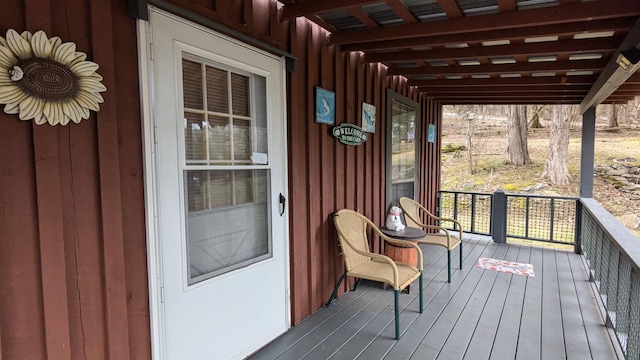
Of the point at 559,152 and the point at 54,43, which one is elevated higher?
the point at 54,43

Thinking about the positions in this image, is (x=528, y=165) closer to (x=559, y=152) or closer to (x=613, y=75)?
(x=559, y=152)

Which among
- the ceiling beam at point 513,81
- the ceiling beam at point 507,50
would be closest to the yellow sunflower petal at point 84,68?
the ceiling beam at point 507,50

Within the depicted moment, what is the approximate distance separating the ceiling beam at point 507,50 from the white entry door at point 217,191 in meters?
1.47

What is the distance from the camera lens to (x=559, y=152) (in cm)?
1105

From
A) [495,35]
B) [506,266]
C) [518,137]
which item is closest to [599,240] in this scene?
[506,266]

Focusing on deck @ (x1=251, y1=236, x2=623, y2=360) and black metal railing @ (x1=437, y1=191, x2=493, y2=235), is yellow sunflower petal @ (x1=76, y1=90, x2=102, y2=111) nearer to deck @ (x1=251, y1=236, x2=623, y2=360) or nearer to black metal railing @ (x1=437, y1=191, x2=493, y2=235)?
deck @ (x1=251, y1=236, x2=623, y2=360)

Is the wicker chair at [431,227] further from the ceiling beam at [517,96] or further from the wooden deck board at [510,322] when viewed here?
the ceiling beam at [517,96]

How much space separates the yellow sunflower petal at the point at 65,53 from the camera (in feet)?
4.09

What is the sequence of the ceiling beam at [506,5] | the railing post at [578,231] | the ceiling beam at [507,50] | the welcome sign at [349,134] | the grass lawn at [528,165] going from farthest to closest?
the grass lawn at [528,165]
the railing post at [578,231]
the welcome sign at [349,134]
the ceiling beam at [507,50]
the ceiling beam at [506,5]

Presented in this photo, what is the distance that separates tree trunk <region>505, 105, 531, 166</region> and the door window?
12445 millimetres

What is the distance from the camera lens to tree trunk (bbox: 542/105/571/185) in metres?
10.9

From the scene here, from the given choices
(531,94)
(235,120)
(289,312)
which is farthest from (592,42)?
(289,312)

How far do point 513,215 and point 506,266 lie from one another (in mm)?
1967

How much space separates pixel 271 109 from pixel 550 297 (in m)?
3.17
